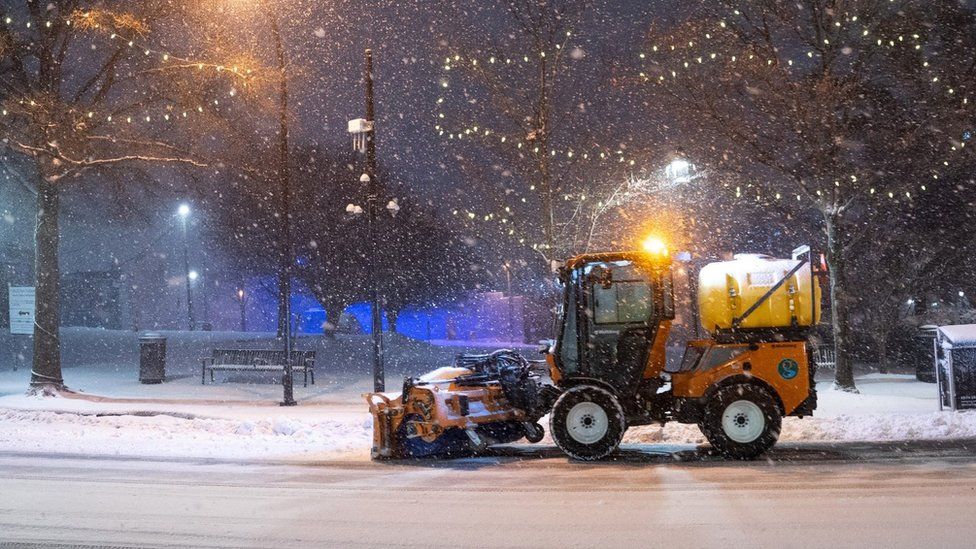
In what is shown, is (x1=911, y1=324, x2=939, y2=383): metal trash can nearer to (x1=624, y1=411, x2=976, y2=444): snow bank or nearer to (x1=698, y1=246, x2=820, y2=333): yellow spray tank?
(x1=624, y1=411, x2=976, y2=444): snow bank

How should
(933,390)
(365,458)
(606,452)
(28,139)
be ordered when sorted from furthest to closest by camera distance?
(28,139), (933,390), (365,458), (606,452)

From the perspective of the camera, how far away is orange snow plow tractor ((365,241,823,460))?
9938mm

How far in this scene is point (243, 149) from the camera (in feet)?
64.8

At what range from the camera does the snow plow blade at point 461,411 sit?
10.3m

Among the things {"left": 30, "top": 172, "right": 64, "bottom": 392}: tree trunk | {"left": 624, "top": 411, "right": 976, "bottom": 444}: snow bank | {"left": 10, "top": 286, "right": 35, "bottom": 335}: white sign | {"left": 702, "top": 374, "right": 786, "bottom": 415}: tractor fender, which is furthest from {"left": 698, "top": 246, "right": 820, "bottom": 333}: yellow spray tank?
{"left": 10, "top": 286, "right": 35, "bottom": 335}: white sign

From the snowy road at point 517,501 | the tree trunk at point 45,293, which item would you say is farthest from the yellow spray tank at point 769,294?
the tree trunk at point 45,293

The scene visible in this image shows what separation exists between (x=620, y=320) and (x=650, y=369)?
693mm

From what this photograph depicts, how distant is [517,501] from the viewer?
785 centimetres

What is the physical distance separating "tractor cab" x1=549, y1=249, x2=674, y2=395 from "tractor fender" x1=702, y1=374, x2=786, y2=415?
2.24 feet

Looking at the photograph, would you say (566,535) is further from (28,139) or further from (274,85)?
(28,139)

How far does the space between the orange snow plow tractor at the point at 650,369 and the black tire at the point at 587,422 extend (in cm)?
1

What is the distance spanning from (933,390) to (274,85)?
596 inches

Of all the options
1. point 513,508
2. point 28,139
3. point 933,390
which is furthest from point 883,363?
point 28,139

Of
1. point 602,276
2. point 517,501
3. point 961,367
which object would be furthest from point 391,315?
point 517,501
